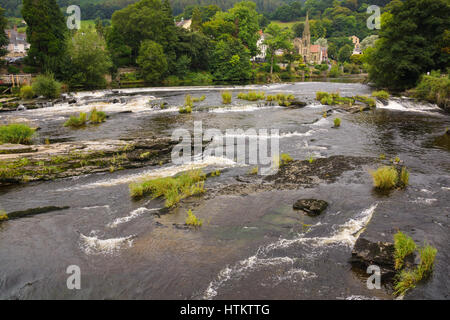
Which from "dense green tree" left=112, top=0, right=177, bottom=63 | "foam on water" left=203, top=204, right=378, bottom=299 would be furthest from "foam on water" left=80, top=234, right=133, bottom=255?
"dense green tree" left=112, top=0, right=177, bottom=63

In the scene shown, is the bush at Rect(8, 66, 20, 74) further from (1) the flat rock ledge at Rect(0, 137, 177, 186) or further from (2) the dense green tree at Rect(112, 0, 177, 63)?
(1) the flat rock ledge at Rect(0, 137, 177, 186)

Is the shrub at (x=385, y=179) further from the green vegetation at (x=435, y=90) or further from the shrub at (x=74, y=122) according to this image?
the green vegetation at (x=435, y=90)

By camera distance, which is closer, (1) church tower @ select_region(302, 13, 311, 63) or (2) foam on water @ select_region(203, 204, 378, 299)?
(2) foam on water @ select_region(203, 204, 378, 299)

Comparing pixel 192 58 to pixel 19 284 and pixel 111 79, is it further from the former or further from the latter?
pixel 19 284

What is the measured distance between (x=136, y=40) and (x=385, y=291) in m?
79.2

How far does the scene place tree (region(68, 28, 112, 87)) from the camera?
171ft

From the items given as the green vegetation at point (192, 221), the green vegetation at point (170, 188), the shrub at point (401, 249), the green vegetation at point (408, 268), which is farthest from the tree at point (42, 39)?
the green vegetation at point (408, 268)

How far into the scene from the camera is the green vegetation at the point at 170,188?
43.5 feet

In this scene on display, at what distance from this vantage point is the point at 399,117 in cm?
3020

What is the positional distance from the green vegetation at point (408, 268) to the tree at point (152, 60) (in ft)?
210

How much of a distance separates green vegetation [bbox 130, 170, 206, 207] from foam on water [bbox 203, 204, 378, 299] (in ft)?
15.2

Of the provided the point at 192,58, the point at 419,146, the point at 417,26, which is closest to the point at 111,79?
the point at 192,58

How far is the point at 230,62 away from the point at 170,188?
228 ft

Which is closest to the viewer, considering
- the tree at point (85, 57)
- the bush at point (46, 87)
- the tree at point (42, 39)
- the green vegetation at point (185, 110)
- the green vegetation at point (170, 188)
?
the green vegetation at point (170, 188)
